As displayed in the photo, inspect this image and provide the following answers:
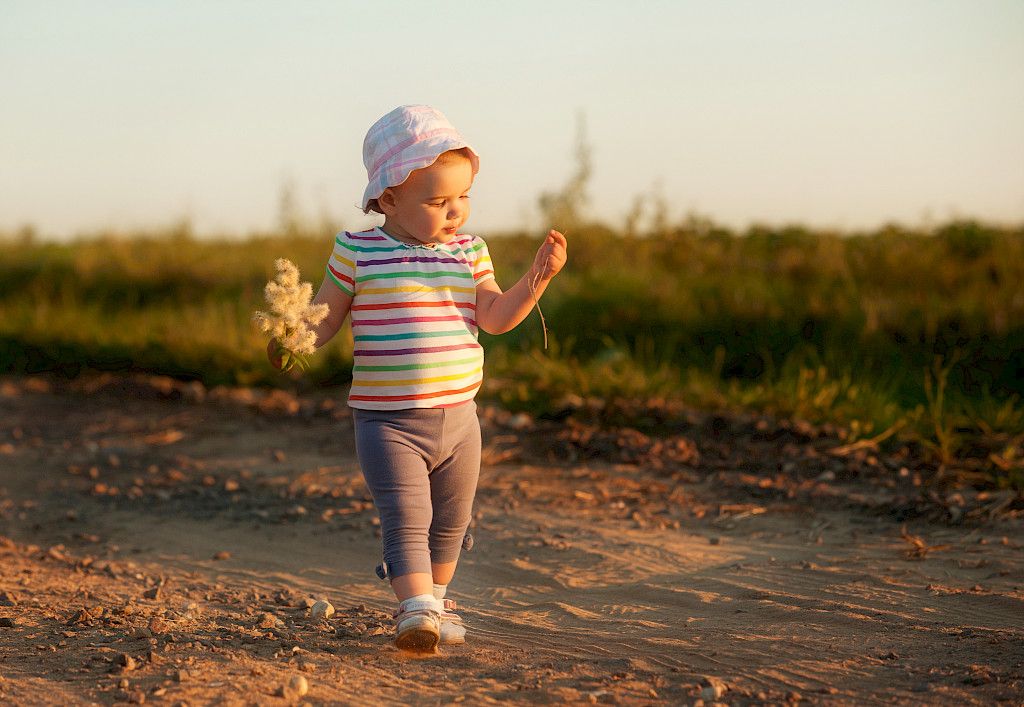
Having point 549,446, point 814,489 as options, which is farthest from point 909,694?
point 549,446

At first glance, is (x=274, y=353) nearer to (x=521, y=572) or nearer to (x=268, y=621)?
(x=268, y=621)

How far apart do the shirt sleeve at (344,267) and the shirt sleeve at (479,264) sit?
344 mm

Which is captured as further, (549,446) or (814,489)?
(549,446)

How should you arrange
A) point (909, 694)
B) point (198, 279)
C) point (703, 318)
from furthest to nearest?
point (198, 279) → point (703, 318) → point (909, 694)

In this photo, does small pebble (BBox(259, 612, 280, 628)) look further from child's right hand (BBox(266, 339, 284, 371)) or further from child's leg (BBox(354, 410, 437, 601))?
child's right hand (BBox(266, 339, 284, 371))

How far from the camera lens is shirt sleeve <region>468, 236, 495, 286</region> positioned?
3271 millimetres

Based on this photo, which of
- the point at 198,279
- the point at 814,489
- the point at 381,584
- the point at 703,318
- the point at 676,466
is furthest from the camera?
the point at 198,279

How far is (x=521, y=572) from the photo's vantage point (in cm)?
402

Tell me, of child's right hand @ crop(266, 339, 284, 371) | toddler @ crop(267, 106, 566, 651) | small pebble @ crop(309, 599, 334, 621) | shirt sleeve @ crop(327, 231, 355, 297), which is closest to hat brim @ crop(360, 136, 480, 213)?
toddler @ crop(267, 106, 566, 651)

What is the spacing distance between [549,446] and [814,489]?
133cm

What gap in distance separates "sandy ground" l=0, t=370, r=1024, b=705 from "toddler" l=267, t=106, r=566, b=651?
381 mm

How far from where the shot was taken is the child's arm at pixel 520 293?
305cm

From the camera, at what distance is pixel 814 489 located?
4914 millimetres

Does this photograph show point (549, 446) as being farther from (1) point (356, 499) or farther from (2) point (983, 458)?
(2) point (983, 458)
